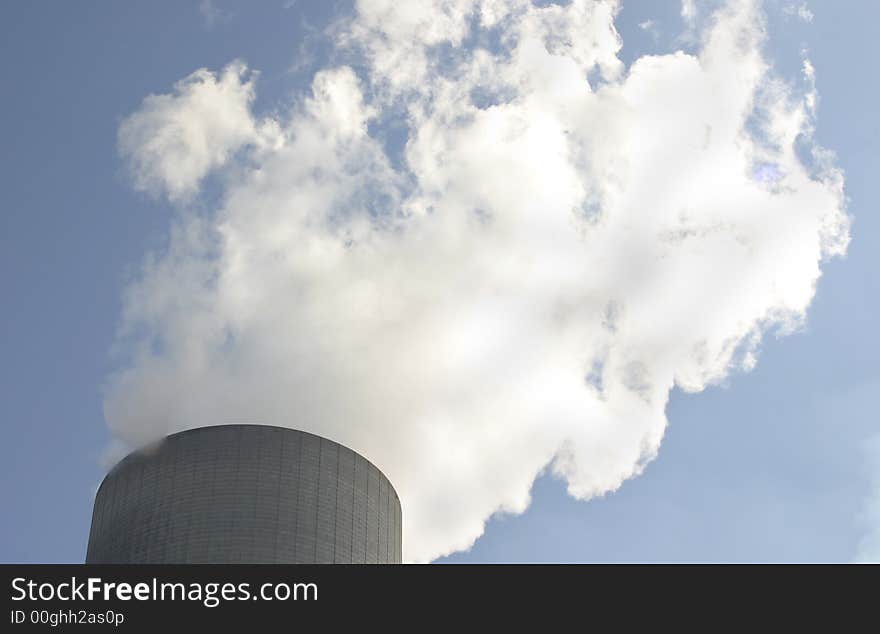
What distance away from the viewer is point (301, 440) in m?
51.2

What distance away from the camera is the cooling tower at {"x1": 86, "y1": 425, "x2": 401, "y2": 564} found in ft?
155

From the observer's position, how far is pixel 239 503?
1898 inches

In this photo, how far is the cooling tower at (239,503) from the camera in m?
47.4
